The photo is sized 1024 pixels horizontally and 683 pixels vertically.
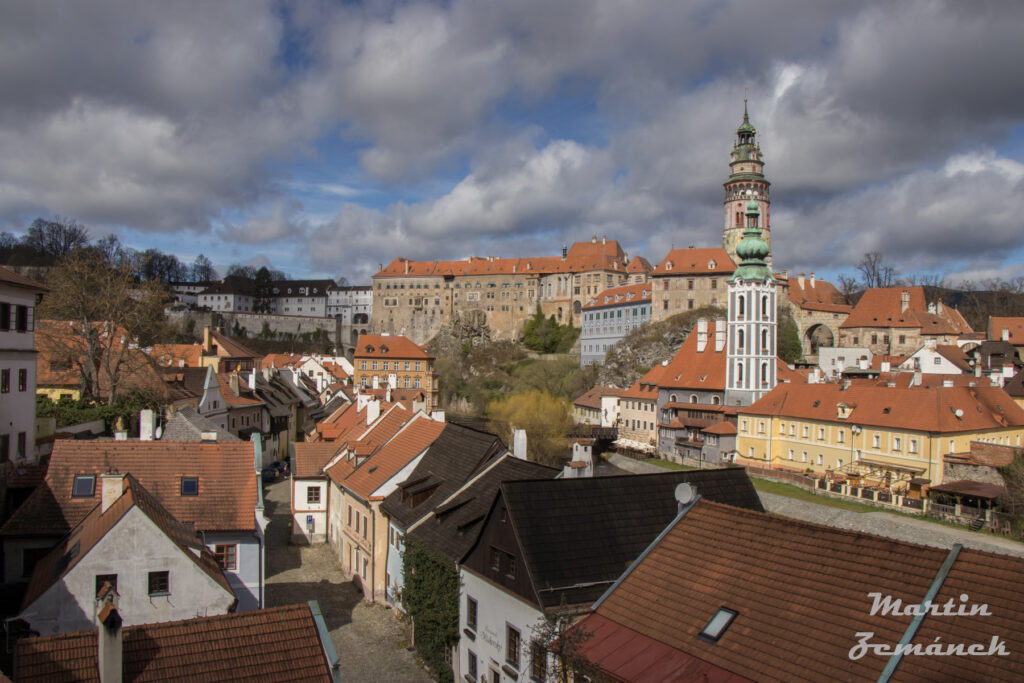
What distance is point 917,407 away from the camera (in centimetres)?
3978

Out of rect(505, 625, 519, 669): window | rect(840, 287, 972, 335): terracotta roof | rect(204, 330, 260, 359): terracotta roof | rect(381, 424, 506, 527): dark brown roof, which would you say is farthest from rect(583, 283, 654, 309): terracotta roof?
rect(505, 625, 519, 669): window

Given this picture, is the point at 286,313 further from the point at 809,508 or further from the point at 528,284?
the point at 809,508

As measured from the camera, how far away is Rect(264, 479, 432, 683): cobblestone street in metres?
17.2

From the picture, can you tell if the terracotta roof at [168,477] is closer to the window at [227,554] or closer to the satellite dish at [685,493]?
the window at [227,554]

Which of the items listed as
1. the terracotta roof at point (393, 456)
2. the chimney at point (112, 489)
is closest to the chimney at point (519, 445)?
the terracotta roof at point (393, 456)

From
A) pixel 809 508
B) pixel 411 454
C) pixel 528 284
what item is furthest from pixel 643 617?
pixel 528 284

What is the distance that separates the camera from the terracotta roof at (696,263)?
265 feet

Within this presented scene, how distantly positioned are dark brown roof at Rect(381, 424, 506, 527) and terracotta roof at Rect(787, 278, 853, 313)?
65235 millimetres

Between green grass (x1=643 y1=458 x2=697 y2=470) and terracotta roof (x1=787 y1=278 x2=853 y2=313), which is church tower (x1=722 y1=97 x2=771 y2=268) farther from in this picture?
green grass (x1=643 y1=458 x2=697 y2=470)

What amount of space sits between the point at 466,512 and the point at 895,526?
2302 cm

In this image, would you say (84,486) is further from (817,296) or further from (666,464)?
(817,296)

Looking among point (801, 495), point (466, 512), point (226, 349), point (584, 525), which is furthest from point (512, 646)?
point (226, 349)

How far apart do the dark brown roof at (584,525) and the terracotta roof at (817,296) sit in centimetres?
6973

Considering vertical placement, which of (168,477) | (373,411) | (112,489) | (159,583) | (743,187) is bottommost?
(159,583)
